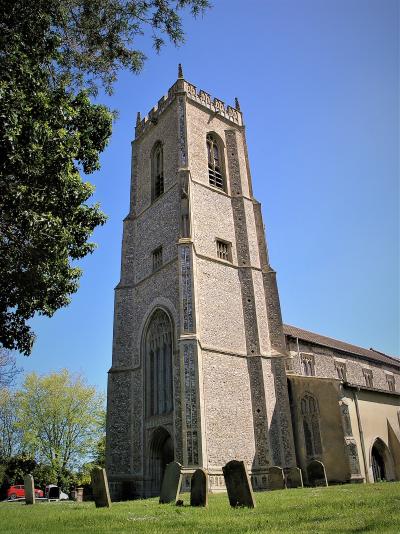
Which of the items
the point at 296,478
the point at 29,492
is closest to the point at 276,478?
the point at 296,478

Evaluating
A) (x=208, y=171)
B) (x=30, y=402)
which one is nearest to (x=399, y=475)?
(x=208, y=171)

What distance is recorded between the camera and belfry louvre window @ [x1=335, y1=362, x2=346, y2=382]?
88.8ft

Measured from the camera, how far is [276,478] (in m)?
Answer: 15.6

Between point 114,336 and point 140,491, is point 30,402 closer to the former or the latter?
point 114,336

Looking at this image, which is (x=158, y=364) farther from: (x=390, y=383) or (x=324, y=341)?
(x=390, y=383)

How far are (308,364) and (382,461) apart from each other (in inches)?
235

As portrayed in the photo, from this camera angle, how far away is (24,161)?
8.34m

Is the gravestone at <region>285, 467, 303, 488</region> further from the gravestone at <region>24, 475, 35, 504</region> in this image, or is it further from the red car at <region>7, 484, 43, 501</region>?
the red car at <region>7, 484, 43, 501</region>

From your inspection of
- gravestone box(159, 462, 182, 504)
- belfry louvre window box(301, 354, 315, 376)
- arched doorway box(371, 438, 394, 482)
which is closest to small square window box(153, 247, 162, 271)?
belfry louvre window box(301, 354, 315, 376)

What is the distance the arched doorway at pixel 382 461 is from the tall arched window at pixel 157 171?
16.2 m

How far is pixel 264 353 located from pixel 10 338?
11.1 m

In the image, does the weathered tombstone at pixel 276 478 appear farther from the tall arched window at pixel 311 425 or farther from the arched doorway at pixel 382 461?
the arched doorway at pixel 382 461

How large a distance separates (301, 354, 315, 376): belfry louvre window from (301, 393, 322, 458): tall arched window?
197 inches

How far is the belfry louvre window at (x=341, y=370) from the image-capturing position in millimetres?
27067
